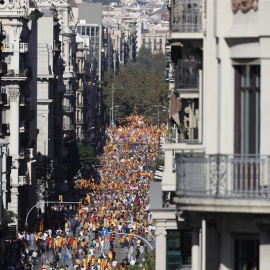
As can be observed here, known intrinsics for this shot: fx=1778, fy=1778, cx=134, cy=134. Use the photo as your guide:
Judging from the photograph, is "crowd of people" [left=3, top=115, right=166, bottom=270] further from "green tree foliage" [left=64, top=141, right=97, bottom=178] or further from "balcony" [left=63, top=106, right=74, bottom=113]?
"balcony" [left=63, top=106, right=74, bottom=113]

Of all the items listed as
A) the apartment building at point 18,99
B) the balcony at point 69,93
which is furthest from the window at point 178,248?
the balcony at point 69,93

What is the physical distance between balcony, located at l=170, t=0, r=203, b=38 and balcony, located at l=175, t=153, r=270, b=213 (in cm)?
368

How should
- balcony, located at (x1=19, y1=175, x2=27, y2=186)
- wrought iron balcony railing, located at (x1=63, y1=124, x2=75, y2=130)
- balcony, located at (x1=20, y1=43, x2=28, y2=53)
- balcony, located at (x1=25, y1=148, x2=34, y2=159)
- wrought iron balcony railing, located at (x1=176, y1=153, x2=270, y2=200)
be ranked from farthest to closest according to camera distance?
wrought iron balcony railing, located at (x1=63, y1=124, x2=75, y2=130) < balcony, located at (x1=20, y1=43, x2=28, y2=53) < balcony, located at (x1=25, y1=148, x2=34, y2=159) < balcony, located at (x1=19, y1=175, x2=27, y2=186) < wrought iron balcony railing, located at (x1=176, y1=153, x2=270, y2=200)

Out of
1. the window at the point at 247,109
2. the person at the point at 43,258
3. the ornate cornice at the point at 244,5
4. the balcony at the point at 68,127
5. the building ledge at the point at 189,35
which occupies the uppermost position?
the ornate cornice at the point at 244,5

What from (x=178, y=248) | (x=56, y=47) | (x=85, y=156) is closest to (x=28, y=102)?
(x=56, y=47)

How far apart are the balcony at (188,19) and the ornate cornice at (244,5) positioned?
9.84ft

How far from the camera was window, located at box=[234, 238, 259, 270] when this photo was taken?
953 inches

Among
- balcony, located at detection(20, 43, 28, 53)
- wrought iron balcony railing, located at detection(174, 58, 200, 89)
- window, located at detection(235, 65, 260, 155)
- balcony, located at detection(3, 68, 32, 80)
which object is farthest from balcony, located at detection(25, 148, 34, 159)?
window, located at detection(235, 65, 260, 155)

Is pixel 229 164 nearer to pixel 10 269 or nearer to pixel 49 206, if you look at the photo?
pixel 10 269

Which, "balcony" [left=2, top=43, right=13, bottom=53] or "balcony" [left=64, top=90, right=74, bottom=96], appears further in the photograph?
"balcony" [left=64, top=90, right=74, bottom=96]

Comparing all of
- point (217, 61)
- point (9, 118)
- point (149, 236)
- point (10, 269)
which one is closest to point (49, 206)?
point (9, 118)

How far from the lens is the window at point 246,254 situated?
2420 centimetres

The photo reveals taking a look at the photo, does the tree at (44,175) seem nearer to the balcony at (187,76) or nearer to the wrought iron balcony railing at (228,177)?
the balcony at (187,76)

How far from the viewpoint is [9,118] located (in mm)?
125062
